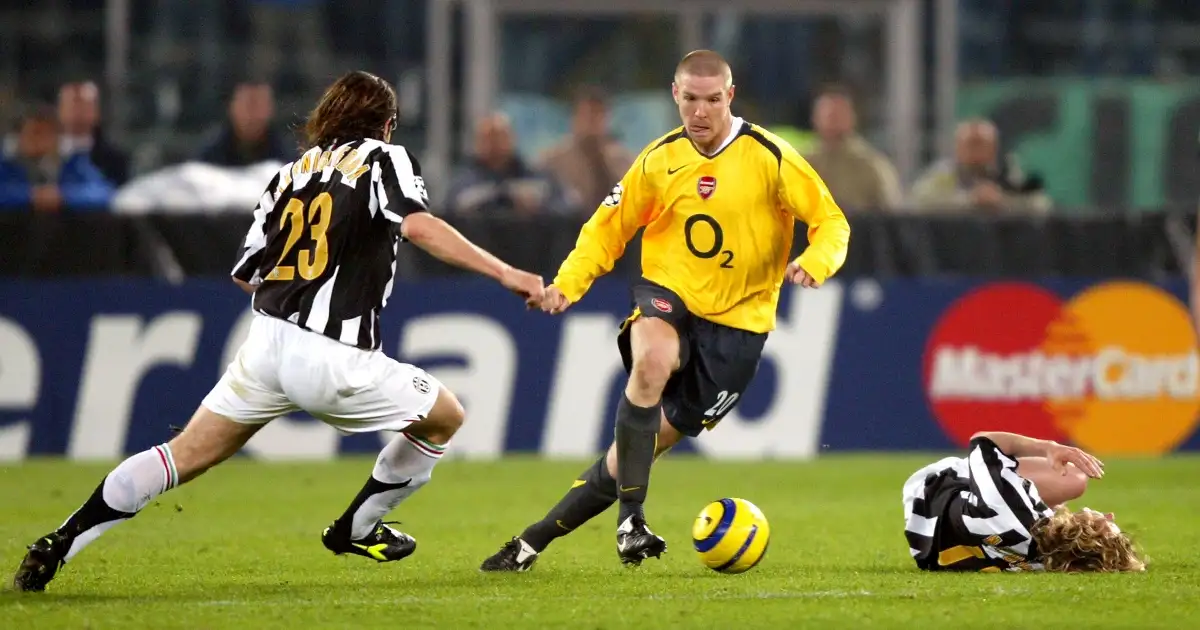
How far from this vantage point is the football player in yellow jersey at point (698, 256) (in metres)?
7.30

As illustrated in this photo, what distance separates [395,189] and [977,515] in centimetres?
261

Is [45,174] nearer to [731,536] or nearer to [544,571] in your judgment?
[544,571]

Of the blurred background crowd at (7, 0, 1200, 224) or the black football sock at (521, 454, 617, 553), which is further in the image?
the blurred background crowd at (7, 0, 1200, 224)

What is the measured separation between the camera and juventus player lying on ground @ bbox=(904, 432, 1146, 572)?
7141mm

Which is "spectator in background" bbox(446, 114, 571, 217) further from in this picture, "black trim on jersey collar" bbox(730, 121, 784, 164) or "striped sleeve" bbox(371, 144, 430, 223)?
"striped sleeve" bbox(371, 144, 430, 223)

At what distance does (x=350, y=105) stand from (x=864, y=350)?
23.5 ft

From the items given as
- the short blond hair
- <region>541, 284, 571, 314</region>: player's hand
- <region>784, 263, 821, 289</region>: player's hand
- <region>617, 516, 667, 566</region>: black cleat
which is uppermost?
the short blond hair

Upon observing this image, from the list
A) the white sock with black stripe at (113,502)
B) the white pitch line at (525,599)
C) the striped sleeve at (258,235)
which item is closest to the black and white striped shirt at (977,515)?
the white pitch line at (525,599)

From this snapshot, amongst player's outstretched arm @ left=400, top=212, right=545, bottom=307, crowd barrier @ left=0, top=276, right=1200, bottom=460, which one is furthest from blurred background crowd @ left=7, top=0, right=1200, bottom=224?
player's outstretched arm @ left=400, top=212, right=545, bottom=307

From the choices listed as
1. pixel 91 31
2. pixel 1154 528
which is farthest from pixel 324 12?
pixel 1154 528

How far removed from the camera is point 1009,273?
1331 centimetres

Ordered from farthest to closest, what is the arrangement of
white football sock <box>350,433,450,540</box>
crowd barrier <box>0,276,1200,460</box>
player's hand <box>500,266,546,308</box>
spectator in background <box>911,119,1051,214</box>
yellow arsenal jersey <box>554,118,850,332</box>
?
spectator in background <box>911,119,1051,214</box>, crowd barrier <box>0,276,1200,460</box>, yellow arsenal jersey <box>554,118,850,332</box>, white football sock <box>350,433,450,540</box>, player's hand <box>500,266,546,308</box>

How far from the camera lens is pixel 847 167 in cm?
1452

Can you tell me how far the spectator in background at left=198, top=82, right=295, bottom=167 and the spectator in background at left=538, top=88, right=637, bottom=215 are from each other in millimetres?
2247
